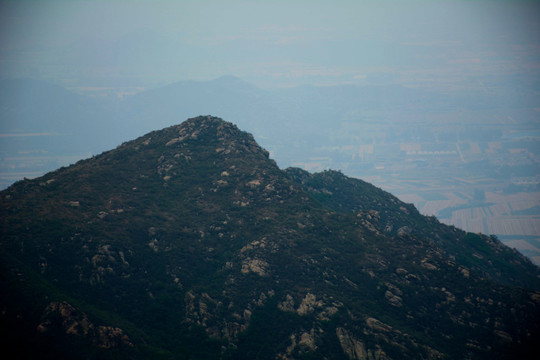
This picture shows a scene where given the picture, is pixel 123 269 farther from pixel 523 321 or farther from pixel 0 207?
pixel 523 321

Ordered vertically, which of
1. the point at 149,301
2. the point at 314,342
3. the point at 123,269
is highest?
the point at 123,269

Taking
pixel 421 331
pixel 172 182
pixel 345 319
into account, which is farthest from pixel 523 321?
pixel 172 182

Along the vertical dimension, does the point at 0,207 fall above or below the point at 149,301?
above

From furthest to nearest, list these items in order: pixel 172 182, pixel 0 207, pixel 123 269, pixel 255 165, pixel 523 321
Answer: pixel 255 165, pixel 172 182, pixel 0 207, pixel 123 269, pixel 523 321

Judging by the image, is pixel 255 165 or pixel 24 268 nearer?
pixel 24 268

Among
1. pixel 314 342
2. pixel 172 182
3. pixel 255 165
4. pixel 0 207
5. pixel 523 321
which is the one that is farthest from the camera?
pixel 255 165

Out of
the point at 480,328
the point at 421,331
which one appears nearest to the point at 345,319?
the point at 421,331
